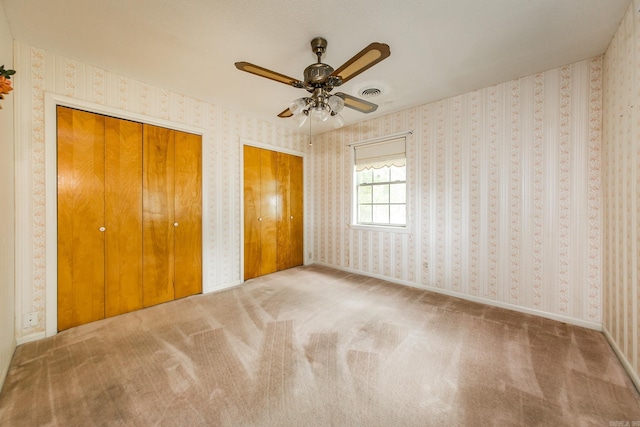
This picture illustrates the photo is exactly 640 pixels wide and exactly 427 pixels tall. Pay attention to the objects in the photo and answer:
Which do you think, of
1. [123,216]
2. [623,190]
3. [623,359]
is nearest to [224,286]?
[123,216]

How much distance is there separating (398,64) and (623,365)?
9.94ft

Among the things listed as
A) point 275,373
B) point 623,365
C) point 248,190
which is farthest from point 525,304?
point 248,190

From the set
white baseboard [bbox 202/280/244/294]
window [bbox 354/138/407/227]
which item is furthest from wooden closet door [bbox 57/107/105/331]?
window [bbox 354/138/407/227]

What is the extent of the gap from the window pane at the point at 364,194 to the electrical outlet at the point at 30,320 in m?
4.05

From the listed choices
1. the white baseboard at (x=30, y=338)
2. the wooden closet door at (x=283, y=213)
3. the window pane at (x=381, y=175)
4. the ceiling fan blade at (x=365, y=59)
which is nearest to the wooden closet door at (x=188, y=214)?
the white baseboard at (x=30, y=338)

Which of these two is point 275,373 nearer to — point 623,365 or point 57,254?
point 57,254

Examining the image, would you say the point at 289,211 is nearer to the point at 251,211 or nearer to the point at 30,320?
the point at 251,211

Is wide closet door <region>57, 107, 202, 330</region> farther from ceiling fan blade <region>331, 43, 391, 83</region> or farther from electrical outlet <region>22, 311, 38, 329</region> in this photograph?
ceiling fan blade <region>331, 43, 391, 83</region>

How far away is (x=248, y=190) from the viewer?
389cm

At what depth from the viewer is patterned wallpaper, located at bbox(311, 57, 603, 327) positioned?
7.89 ft

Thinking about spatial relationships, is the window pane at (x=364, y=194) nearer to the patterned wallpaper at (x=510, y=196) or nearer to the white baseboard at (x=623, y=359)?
the patterned wallpaper at (x=510, y=196)

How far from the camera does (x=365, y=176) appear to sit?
423 centimetres

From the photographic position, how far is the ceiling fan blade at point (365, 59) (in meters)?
1.42

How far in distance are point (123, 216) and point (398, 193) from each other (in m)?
3.58
